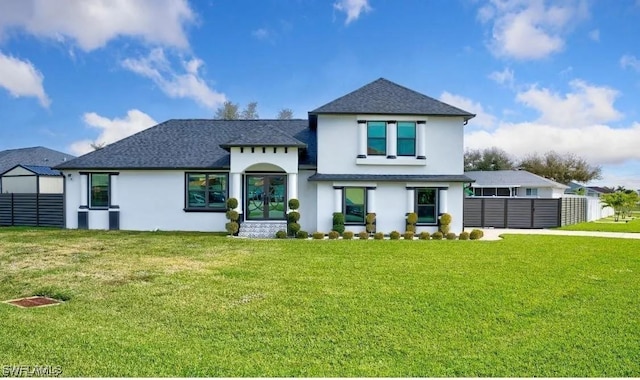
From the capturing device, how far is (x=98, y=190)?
66.2 feet

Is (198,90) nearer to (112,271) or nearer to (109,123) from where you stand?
(109,123)

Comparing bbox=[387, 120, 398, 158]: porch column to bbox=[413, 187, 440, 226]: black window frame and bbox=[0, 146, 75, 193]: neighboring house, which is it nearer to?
bbox=[413, 187, 440, 226]: black window frame

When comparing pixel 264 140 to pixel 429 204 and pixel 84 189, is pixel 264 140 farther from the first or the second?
pixel 84 189

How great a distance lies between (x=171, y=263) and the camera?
10844 mm

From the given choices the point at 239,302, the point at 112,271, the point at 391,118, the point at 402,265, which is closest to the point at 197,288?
the point at 239,302

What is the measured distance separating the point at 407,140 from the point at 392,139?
73 centimetres

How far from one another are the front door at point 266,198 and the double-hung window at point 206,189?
1434 millimetres

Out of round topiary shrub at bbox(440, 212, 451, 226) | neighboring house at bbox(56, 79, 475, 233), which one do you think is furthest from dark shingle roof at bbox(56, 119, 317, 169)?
round topiary shrub at bbox(440, 212, 451, 226)

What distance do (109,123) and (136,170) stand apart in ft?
55.4

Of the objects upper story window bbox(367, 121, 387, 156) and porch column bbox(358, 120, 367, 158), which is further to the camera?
upper story window bbox(367, 121, 387, 156)

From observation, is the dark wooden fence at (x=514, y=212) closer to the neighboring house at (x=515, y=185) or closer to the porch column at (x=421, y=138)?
the porch column at (x=421, y=138)

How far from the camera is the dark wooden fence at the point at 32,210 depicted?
2136 cm

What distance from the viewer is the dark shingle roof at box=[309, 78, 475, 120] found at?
18.6m

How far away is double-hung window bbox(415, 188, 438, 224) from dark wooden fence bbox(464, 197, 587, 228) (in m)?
5.74
